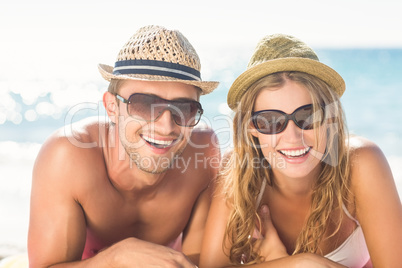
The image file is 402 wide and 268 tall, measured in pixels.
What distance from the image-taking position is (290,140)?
8.64 feet

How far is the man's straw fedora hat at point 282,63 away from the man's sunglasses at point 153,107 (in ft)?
1.02

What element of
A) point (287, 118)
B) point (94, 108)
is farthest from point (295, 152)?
point (94, 108)

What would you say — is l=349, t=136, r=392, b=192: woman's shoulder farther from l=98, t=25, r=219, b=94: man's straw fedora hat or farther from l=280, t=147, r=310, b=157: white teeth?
l=98, t=25, r=219, b=94: man's straw fedora hat

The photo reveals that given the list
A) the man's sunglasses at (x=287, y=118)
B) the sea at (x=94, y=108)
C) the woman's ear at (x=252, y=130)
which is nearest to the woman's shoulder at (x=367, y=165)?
the man's sunglasses at (x=287, y=118)

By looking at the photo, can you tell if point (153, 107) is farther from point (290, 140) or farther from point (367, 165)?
point (367, 165)

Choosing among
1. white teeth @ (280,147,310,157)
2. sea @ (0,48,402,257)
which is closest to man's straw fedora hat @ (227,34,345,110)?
Result: white teeth @ (280,147,310,157)

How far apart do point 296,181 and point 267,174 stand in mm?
193

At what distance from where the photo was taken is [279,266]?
2.56 m

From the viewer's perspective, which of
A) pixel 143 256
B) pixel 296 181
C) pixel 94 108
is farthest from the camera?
pixel 94 108

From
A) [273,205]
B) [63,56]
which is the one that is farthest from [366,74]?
[273,205]

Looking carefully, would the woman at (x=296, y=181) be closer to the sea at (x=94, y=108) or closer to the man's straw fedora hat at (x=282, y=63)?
the man's straw fedora hat at (x=282, y=63)

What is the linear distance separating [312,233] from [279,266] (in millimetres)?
400

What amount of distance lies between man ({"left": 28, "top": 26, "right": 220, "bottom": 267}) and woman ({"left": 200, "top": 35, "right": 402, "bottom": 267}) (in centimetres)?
39

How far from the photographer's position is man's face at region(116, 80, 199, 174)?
282 centimetres
